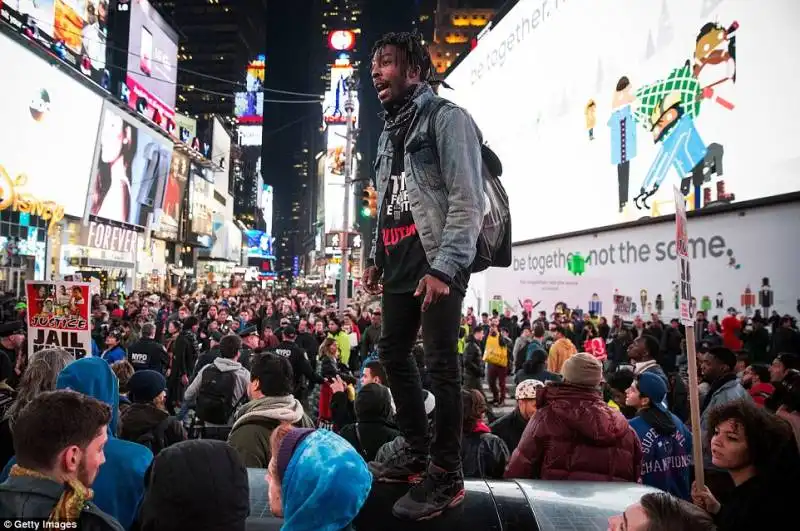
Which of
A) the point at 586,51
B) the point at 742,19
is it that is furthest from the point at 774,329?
the point at 586,51

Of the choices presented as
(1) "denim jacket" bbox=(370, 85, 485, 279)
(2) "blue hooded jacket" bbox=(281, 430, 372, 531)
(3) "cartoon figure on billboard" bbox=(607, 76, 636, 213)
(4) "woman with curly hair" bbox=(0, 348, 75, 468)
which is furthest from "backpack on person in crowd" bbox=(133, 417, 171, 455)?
(3) "cartoon figure on billboard" bbox=(607, 76, 636, 213)

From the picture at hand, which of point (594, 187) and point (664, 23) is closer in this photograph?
point (664, 23)

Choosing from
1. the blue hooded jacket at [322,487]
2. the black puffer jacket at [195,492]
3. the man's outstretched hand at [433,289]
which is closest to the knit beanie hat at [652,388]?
the man's outstretched hand at [433,289]

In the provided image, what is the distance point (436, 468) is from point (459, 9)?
10550cm

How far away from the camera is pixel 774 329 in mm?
11562

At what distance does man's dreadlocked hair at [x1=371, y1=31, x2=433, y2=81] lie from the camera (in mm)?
2753

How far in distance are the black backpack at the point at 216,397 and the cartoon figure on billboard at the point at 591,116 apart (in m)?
15.0

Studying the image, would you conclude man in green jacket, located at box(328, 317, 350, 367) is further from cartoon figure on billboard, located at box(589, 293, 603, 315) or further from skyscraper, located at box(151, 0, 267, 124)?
skyscraper, located at box(151, 0, 267, 124)

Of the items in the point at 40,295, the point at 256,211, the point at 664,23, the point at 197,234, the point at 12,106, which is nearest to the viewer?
the point at 40,295

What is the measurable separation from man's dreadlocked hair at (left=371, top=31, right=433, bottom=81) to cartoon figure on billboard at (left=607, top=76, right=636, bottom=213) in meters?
14.4

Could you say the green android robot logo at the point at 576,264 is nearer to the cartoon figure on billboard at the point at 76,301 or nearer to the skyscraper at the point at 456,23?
the cartoon figure on billboard at the point at 76,301

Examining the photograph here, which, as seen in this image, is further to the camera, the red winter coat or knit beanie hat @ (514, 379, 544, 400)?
knit beanie hat @ (514, 379, 544, 400)

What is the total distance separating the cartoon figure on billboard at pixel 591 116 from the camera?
1775cm

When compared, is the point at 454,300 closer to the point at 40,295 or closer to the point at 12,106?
the point at 40,295
